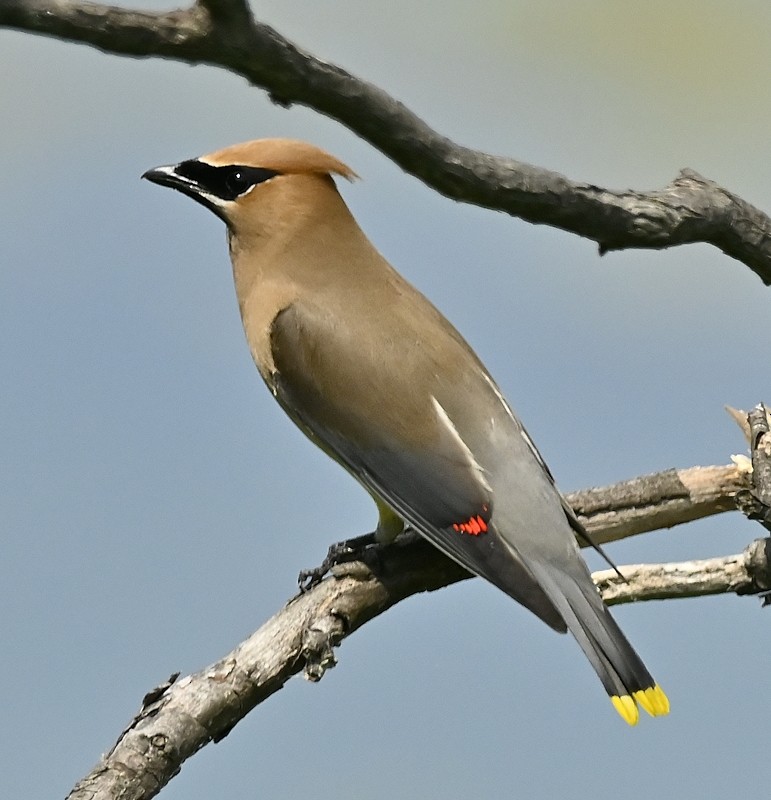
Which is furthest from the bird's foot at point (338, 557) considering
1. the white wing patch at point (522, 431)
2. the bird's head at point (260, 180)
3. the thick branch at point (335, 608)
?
the bird's head at point (260, 180)

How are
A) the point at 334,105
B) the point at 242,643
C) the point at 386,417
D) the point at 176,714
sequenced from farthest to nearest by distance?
the point at 386,417
the point at 242,643
the point at 176,714
the point at 334,105

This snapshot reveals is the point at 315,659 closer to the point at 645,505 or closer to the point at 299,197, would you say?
the point at 645,505

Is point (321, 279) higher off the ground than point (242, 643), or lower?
higher

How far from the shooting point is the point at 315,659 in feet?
10.3

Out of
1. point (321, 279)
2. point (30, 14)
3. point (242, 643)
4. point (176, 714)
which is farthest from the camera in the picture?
point (321, 279)

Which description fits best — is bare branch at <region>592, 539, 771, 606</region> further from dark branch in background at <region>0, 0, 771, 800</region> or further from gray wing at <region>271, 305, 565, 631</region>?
gray wing at <region>271, 305, 565, 631</region>

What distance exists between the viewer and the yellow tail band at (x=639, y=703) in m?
3.24

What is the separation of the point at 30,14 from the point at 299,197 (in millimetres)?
1910

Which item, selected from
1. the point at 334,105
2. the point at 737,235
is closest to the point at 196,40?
the point at 334,105

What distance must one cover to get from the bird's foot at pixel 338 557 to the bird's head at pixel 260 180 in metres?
0.99

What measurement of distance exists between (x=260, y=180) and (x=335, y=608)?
1393 millimetres

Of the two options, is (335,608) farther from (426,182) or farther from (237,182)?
(237,182)

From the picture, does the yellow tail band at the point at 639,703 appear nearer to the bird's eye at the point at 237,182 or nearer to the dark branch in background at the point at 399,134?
the dark branch in background at the point at 399,134

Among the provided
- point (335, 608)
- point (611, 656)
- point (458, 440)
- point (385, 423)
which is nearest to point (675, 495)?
point (611, 656)
